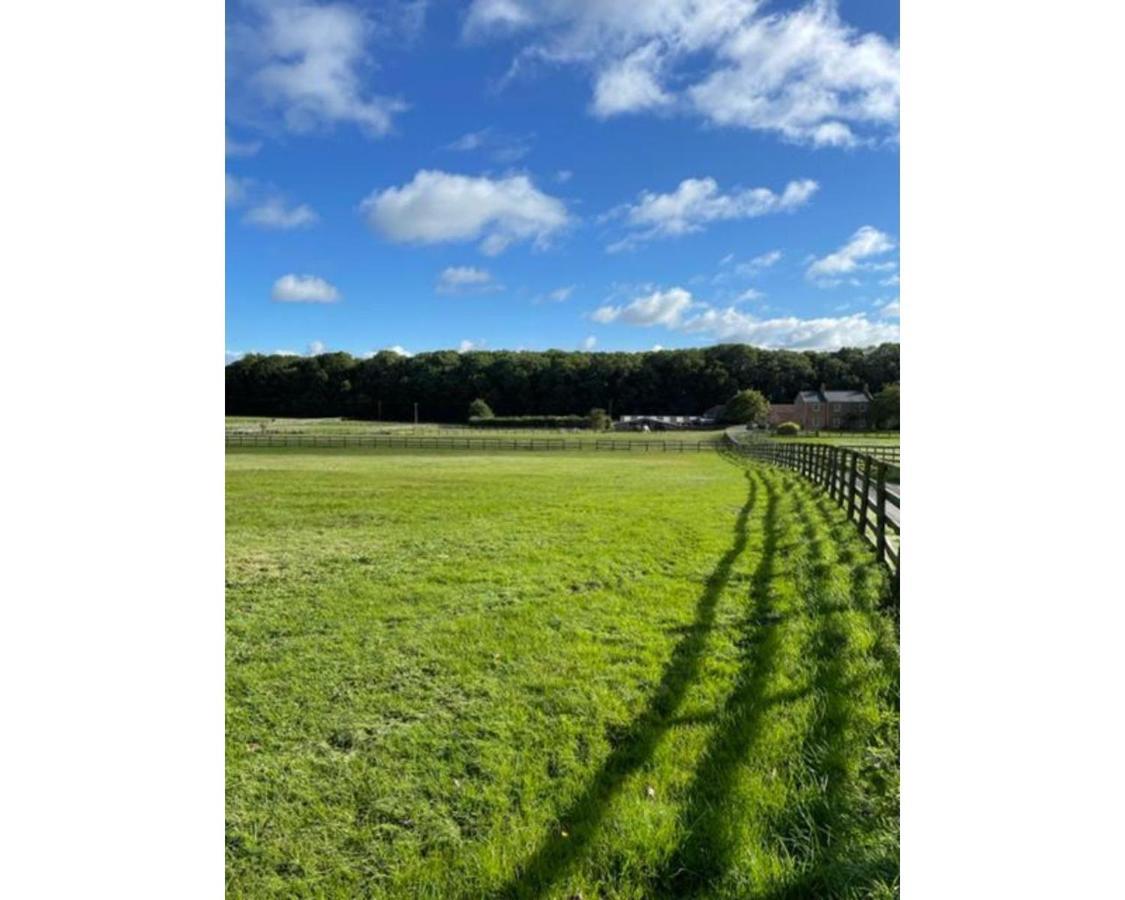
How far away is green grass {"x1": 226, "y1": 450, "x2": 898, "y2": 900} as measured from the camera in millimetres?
1727

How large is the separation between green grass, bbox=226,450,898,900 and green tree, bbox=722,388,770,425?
200ft

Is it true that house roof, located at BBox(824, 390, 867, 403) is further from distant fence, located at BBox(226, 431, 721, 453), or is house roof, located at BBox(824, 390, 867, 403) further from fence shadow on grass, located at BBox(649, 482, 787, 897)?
fence shadow on grass, located at BBox(649, 482, 787, 897)

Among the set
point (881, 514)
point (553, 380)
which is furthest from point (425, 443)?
point (553, 380)

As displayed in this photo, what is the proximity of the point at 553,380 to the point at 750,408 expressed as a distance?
84.5 feet

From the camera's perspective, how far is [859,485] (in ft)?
29.5

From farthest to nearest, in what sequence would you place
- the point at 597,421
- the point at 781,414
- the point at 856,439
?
the point at 597,421 < the point at 781,414 < the point at 856,439

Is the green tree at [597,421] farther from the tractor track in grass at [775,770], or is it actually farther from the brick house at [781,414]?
the tractor track in grass at [775,770]

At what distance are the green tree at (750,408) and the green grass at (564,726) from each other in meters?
60.9

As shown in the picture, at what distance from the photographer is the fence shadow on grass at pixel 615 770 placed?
1.67 meters

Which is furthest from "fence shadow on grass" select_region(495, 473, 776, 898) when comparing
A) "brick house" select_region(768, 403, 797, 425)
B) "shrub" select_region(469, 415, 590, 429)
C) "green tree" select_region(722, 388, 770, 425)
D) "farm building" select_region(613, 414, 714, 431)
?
"farm building" select_region(613, 414, 714, 431)

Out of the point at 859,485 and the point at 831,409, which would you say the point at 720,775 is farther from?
the point at 831,409

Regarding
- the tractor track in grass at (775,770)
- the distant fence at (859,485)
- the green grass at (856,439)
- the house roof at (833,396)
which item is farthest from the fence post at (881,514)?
the house roof at (833,396)

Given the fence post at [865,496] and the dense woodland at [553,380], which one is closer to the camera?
the fence post at [865,496]

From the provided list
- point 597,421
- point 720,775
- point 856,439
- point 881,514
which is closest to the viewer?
point 720,775
